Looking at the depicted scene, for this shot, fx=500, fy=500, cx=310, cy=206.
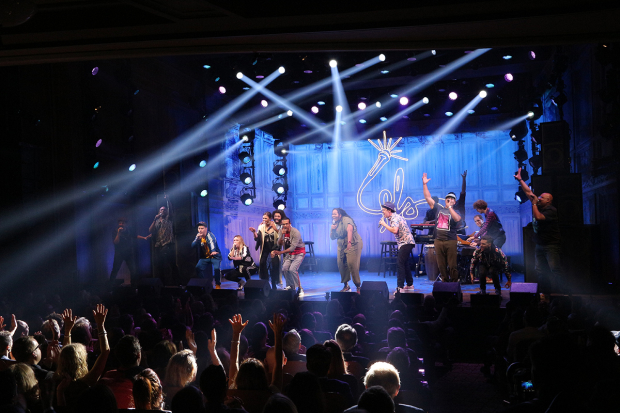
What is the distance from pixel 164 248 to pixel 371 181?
28.4ft

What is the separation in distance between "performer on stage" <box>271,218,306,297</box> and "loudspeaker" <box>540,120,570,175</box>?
5034 millimetres

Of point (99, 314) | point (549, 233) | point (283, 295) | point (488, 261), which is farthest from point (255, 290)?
point (99, 314)

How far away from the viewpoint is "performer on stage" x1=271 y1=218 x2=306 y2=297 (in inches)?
396

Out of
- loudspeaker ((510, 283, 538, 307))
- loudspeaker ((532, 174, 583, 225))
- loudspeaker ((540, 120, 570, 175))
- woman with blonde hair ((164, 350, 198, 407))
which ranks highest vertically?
loudspeaker ((540, 120, 570, 175))

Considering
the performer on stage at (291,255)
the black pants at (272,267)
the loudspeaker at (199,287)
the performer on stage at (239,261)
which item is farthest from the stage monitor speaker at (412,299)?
the performer on stage at (239,261)

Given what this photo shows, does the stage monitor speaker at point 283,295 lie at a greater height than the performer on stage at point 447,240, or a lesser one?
lesser

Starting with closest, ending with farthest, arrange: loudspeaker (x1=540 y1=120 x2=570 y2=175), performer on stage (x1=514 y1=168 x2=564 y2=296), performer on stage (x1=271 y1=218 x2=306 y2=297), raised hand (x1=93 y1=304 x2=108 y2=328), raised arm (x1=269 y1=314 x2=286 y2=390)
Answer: raised arm (x1=269 y1=314 x2=286 y2=390)
raised hand (x1=93 y1=304 x2=108 y2=328)
performer on stage (x1=514 y1=168 x2=564 y2=296)
loudspeaker (x1=540 y1=120 x2=570 y2=175)
performer on stage (x1=271 y1=218 x2=306 y2=297)

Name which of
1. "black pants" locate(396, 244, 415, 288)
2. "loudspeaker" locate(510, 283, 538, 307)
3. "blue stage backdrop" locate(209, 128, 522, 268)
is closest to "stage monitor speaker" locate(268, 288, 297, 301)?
"black pants" locate(396, 244, 415, 288)

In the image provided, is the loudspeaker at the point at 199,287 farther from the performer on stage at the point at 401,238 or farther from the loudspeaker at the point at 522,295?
the loudspeaker at the point at 522,295

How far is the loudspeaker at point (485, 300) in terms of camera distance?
6934mm

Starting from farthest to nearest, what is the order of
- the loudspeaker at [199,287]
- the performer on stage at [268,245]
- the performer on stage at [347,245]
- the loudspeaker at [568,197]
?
the performer on stage at [268,245], the performer on stage at [347,245], the loudspeaker at [199,287], the loudspeaker at [568,197]

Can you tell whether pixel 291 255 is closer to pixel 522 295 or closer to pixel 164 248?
pixel 164 248

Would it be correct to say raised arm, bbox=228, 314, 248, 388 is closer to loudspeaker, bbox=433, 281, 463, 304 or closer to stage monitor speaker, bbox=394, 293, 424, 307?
stage monitor speaker, bbox=394, 293, 424, 307

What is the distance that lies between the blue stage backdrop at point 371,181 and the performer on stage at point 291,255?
16.3ft
